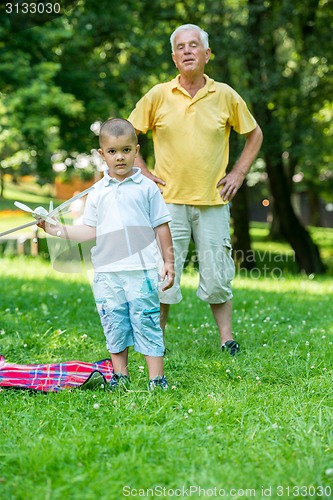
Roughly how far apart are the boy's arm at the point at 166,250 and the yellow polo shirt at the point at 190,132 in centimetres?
90

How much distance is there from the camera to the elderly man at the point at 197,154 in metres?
4.87

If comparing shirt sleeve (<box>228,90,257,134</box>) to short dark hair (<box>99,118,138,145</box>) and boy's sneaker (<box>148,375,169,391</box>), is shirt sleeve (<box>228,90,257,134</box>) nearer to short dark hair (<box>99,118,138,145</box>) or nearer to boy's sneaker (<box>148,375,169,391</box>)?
short dark hair (<box>99,118,138,145</box>)

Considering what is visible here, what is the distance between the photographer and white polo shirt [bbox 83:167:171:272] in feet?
13.1

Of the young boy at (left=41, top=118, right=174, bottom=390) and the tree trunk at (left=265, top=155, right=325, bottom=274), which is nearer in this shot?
the young boy at (left=41, top=118, right=174, bottom=390)

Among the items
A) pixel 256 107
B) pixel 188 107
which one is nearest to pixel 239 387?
pixel 188 107

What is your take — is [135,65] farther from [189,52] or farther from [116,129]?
[116,129]

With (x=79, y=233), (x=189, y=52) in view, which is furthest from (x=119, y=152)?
(x=189, y=52)

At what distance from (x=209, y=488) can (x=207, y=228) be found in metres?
2.58

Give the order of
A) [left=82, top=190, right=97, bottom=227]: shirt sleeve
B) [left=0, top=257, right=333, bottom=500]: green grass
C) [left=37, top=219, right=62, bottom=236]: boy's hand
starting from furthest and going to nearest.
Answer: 1. [left=82, top=190, right=97, bottom=227]: shirt sleeve
2. [left=37, top=219, right=62, bottom=236]: boy's hand
3. [left=0, top=257, right=333, bottom=500]: green grass

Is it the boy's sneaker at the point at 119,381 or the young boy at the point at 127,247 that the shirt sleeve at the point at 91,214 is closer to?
the young boy at the point at 127,247

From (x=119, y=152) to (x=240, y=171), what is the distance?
4.52 feet

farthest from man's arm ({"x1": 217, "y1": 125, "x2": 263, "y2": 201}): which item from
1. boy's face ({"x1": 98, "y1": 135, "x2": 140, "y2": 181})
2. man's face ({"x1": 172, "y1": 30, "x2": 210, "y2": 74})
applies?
boy's face ({"x1": 98, "y1": 135, "x2": 140, "y2": 181})

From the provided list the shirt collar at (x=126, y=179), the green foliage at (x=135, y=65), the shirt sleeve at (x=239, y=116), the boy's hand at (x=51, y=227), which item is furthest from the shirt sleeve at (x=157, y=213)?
the green foliage at (x=135, y=65)

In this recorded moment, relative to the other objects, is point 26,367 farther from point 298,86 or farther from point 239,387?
point 298,86
